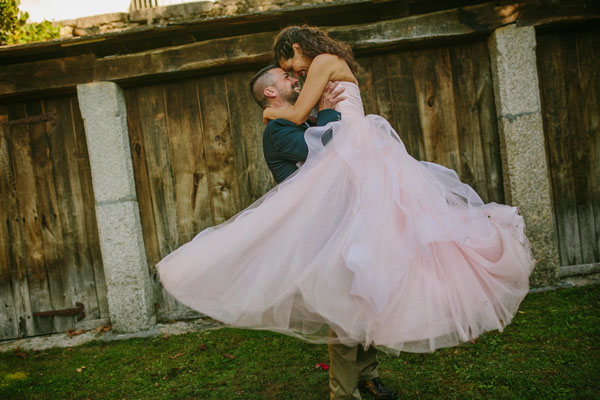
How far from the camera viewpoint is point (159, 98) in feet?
15.1

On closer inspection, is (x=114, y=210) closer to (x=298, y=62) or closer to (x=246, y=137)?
(x=246, y=137)

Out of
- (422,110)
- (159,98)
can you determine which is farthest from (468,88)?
(159,98)

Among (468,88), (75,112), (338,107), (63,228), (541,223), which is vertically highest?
(75,112)

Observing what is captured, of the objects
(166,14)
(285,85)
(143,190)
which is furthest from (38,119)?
(285,85)

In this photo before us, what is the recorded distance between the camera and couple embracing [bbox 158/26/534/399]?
1881mm

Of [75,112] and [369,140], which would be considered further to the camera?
[75,112]

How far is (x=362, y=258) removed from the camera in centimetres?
187

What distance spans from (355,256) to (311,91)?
1027mm

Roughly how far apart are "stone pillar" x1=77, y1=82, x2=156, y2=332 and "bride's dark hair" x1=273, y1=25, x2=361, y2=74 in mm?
2459

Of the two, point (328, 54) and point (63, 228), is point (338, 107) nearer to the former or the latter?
point (328, 54)

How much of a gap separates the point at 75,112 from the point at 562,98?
17.9 feet

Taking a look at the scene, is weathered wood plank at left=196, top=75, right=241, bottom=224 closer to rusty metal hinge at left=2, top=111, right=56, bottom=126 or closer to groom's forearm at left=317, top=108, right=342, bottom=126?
rusty metal hinge at left=2, top=111, right=56, bottom=126

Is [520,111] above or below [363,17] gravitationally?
below

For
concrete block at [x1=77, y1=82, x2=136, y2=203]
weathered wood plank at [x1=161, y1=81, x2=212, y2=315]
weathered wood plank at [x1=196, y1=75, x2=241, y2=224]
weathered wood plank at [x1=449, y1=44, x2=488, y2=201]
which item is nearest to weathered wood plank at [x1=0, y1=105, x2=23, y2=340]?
concrete block at [x1=77, y1=82, x2=136, y2=203]
